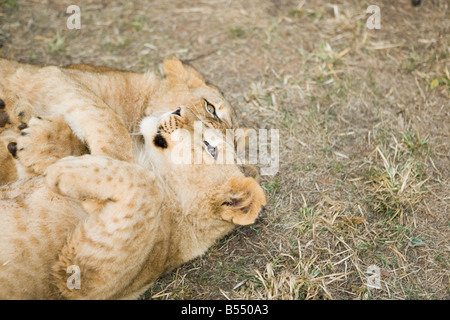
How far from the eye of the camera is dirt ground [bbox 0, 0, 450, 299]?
3.45 metres

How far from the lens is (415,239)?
144 inches

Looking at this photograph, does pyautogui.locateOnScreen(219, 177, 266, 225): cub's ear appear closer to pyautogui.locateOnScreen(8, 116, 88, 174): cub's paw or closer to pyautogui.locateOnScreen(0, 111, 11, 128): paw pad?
pyautogui.locateOnScreen(8, 116, 88, 174): cub's paw

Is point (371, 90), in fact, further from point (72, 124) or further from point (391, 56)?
point (72, 124)

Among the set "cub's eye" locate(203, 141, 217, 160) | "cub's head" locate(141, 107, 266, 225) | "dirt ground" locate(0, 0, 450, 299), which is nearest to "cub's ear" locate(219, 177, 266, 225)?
"cub's head" locate(141, 107, 266, 225)

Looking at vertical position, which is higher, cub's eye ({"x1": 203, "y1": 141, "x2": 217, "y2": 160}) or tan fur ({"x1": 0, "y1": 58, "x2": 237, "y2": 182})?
tan fur ({"x1": 0, "y1": 58, "x2": 237, "y2": 182})

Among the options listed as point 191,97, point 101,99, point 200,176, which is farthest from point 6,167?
point 191,97

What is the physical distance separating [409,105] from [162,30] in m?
3.12

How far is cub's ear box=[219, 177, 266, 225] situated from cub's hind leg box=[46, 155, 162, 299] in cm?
65

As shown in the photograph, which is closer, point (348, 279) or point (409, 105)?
point (348, 279)

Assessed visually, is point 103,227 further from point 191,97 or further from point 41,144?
point 191,97

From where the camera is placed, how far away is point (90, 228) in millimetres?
2830

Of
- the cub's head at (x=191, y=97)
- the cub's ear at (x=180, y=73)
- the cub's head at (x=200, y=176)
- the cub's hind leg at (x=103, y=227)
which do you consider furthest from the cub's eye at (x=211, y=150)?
the cub's ear at (x=180, y=73)

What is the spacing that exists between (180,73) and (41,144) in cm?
138

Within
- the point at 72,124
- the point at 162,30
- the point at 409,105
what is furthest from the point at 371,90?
the point at 72,124
